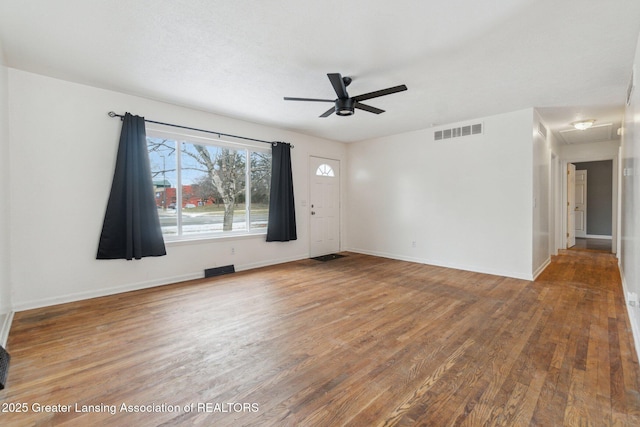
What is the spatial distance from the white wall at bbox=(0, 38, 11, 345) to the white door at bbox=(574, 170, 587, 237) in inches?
469

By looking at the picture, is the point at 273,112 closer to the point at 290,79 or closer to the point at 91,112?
the point at 290,79

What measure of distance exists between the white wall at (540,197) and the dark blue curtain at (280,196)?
403cm

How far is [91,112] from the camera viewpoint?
3.54 metres

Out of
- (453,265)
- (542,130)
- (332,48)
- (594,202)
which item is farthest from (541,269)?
(594,202)


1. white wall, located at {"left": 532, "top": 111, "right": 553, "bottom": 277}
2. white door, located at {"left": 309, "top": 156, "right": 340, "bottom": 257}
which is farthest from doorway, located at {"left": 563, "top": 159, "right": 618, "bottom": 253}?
white door, located at {"left": 309, "top": 156, "right": 340, "bottom": 257}

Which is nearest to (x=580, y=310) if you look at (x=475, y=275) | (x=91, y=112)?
(x=475, y=275)

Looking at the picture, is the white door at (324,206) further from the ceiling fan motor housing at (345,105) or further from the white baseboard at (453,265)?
the ceiling fan motor housing at (345,105)

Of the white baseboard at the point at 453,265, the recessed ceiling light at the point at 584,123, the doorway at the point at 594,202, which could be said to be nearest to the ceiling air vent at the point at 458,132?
the recessed ceiling light at the point at 584,123

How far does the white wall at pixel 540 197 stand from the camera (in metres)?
4.38

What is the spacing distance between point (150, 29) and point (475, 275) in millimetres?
5201

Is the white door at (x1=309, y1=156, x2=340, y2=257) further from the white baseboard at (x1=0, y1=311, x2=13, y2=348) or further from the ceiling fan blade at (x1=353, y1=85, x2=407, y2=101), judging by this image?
the white baseboard at (x1=0, y1=311, x2=13, y2=348)

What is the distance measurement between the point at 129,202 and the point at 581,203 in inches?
446

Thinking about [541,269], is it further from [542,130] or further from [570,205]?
[570,205]

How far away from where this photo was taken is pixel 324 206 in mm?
6422
